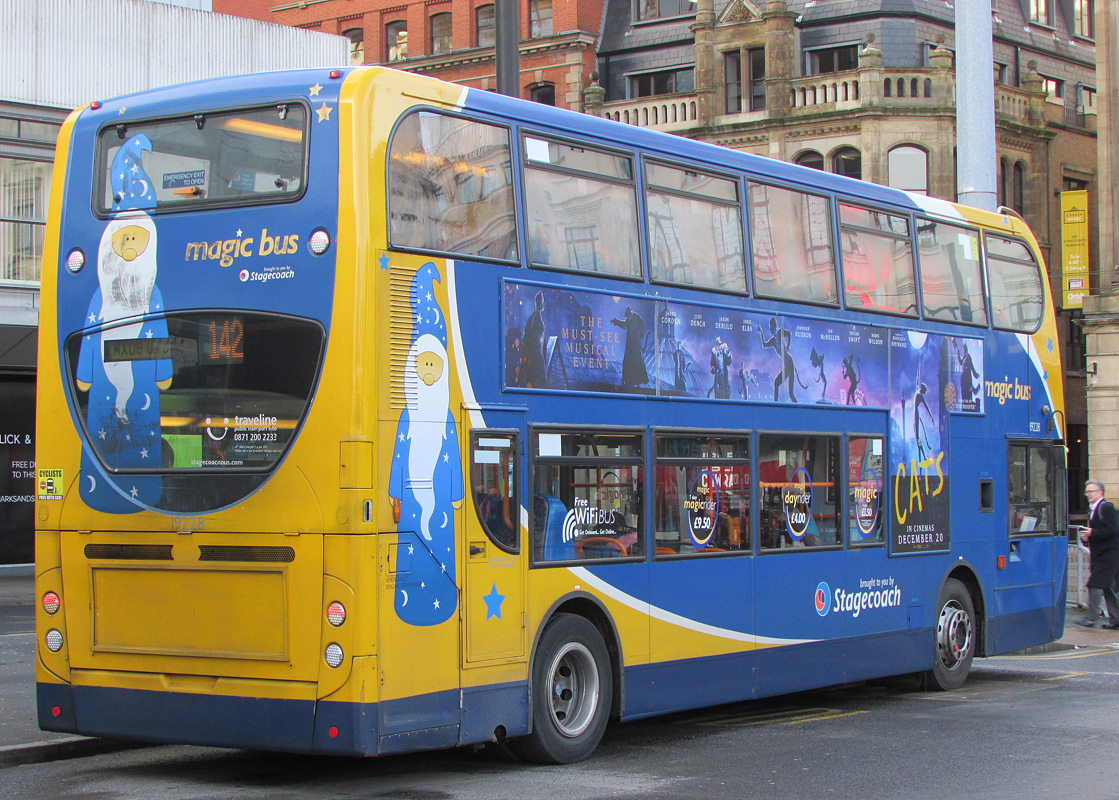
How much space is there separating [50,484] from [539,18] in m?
45.0

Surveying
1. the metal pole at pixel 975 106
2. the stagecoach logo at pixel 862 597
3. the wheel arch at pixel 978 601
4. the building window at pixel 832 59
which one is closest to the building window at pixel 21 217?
the metal pole at pixel 975 106

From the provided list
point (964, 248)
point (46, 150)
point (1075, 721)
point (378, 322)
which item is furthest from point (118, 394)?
point (46, 150)

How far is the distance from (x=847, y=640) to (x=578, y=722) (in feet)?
12.6

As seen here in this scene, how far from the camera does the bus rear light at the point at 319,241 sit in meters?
8.34

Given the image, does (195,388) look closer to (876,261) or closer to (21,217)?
(876,261)

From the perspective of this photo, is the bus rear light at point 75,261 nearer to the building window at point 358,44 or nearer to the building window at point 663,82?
the building window at point 663,82

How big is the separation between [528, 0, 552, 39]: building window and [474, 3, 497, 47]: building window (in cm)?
173

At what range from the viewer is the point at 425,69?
2130 inches

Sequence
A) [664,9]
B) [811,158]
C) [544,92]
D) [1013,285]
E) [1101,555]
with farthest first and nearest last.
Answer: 1. [544,92]
2. [664,9]
3. [811,158]
4. [1101,555]
5. [1013,285]

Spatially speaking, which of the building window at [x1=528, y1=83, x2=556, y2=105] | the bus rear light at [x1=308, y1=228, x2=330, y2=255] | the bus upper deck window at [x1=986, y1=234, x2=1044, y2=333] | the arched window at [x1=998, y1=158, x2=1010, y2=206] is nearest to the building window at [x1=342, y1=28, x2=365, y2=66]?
the building window at [x1=528, y1=83, x2=556, y2=105]

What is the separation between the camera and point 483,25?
174 ft

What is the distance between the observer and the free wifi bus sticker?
30.0ft

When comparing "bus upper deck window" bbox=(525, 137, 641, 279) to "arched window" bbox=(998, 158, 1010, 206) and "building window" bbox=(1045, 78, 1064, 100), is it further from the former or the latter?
"building window" bbox=(1045, 78, 1064, 100)

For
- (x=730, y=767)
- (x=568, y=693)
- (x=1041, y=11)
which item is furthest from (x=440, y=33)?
(x=730, y=767)
